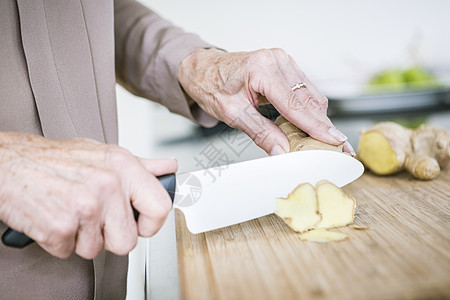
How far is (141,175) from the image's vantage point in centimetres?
48

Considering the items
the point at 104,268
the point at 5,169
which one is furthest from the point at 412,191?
the point at 5,169

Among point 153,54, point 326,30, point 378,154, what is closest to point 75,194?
point 153,54

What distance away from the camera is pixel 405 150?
0.88 metres

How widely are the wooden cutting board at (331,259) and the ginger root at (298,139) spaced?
125 mm

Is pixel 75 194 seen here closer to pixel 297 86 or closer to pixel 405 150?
pixel 297 86

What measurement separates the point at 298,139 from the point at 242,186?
0.47 ft

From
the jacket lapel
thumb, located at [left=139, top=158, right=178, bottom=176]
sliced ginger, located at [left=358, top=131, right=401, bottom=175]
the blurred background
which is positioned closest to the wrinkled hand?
thumb, located at [left=139, top=158, right=178, bottom=176]

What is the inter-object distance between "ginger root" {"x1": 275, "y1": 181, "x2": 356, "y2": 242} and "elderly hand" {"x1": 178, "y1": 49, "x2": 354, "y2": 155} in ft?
0.30

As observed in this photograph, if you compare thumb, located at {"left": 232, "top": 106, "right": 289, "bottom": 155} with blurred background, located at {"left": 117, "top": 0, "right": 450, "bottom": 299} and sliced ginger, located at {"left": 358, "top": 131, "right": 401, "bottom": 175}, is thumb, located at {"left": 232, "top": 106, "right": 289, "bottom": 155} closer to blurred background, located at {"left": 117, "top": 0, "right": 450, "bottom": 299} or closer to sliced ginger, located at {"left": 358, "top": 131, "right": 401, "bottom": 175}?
sliced ginger, located at {"left": 358, "top": 131, "right": 401, "bottom": 175}

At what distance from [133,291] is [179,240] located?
1.25 ft

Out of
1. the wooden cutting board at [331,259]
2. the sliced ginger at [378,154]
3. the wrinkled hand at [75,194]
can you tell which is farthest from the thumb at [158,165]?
the sliced ginger at [378,154]

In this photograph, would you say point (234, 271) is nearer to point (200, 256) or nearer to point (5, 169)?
point (200, 256)

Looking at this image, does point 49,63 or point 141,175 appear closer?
point 141,175

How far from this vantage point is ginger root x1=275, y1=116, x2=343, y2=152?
650 mm
